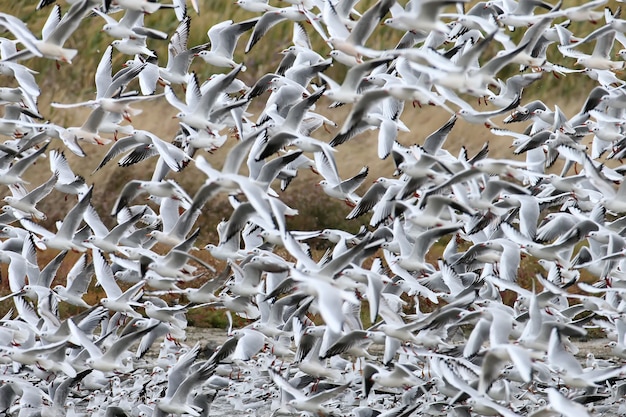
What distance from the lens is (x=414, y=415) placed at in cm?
1309

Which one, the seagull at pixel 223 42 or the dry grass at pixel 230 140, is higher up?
the seagull at pixel 223 42

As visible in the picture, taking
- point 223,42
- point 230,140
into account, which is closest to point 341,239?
point 223,42

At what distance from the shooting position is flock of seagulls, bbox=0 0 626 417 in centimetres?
1180

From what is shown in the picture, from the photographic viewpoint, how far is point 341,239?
13.7 meters

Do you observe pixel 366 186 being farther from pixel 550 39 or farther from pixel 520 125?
pixel 550 39

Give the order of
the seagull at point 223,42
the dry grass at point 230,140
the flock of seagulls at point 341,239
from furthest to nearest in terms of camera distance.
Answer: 1. the dry grass at point 230,140
2. the seagull at point 223,42
3. the flock of seagulls at point 341,239

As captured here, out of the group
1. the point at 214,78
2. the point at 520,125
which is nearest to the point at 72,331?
the point at 214,78

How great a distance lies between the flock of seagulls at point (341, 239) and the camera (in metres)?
11.8

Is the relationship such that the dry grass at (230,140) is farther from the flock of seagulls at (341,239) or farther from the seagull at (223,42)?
the flock of seagulls at (341,239)

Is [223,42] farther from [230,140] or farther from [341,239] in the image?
[230,140]

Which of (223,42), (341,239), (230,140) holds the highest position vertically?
(223,42)

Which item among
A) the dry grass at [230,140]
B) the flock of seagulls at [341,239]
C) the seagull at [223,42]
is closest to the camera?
the flock of seagulls at [341,239]

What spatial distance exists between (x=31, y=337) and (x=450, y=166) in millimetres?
5585

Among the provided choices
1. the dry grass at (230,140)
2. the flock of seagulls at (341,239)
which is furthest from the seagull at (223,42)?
the dry grass at (230,140)
